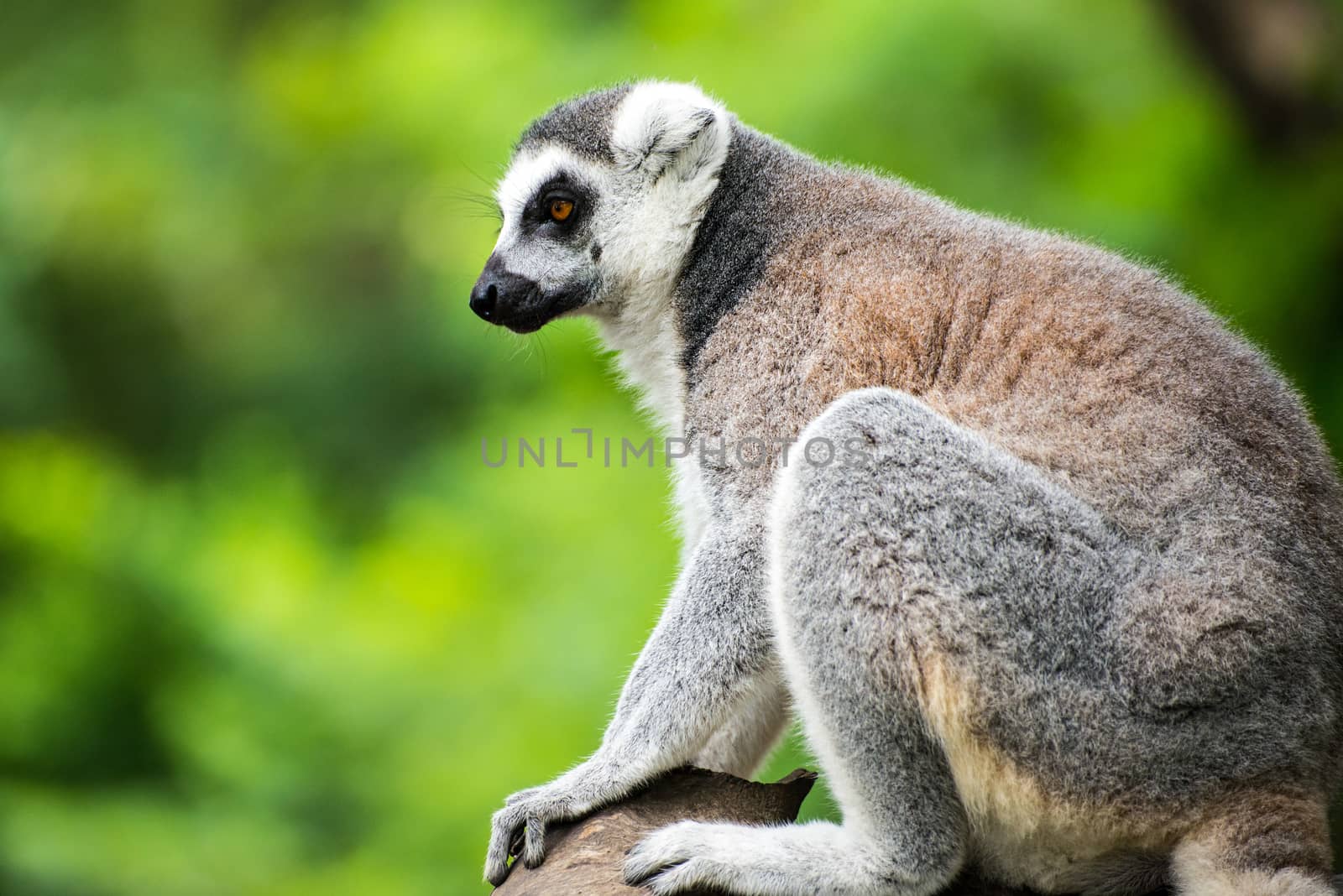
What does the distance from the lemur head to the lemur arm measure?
4.09ft

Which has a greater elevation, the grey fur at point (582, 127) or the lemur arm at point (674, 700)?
the grey fur at point (582, 127)

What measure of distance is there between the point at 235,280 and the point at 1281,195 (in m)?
7.45

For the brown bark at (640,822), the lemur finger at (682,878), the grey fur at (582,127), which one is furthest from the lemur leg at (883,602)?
the grey fur at (582,127)

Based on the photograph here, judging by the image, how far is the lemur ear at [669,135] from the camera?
4184 millimetres

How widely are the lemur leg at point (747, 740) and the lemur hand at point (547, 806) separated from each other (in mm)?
618

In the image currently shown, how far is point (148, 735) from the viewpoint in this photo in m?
7.31

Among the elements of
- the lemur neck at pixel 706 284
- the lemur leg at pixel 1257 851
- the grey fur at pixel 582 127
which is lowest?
the lemur leg at pixel 1257 851

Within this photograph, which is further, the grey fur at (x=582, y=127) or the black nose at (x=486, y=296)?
the grey fur at (x=582, y=127)

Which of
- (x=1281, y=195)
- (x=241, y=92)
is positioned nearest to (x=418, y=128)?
(x=241, y=92)

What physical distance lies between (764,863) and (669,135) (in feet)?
7.87

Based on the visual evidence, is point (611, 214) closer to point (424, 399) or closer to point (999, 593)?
point (999, 593)

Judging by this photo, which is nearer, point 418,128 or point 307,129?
point 418,128

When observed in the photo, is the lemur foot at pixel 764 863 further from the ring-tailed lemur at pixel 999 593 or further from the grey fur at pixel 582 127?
the grey fur at pixel 582 127

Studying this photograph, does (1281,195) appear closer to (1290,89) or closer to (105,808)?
(1290,89)
